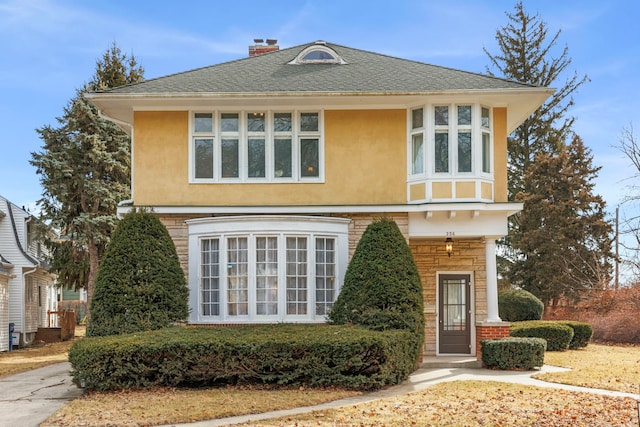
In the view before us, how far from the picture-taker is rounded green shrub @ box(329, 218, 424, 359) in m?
15.2

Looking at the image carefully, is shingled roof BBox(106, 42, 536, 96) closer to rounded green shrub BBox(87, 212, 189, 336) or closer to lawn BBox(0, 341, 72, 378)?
rounded green shrub BBox(87, 212, 189, 336)

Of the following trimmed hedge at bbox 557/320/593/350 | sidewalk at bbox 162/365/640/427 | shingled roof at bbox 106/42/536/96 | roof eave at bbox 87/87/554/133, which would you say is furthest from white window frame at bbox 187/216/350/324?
trimmed hedge at bbox 557/320/593/350

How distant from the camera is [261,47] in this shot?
22.7m

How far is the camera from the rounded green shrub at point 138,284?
15.0m

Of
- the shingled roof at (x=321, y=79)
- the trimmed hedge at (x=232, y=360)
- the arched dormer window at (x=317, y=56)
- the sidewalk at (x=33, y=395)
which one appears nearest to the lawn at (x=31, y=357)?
the sidewalk at (x=33, y=395)

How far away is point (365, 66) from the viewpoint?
63.0ft

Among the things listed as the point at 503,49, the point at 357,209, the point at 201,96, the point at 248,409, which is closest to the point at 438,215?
the point at 357,209

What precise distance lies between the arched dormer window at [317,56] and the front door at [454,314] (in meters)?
6.27

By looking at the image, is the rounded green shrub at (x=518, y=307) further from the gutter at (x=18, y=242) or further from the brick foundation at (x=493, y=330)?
the gutter at (x=18, y=242)

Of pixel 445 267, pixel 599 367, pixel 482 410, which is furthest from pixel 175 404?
pixel 599 367

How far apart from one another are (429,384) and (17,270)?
21417mm

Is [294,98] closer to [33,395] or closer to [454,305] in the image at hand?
[454,305]

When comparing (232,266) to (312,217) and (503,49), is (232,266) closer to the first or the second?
(312,217)

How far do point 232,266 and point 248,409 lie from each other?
217 inches
